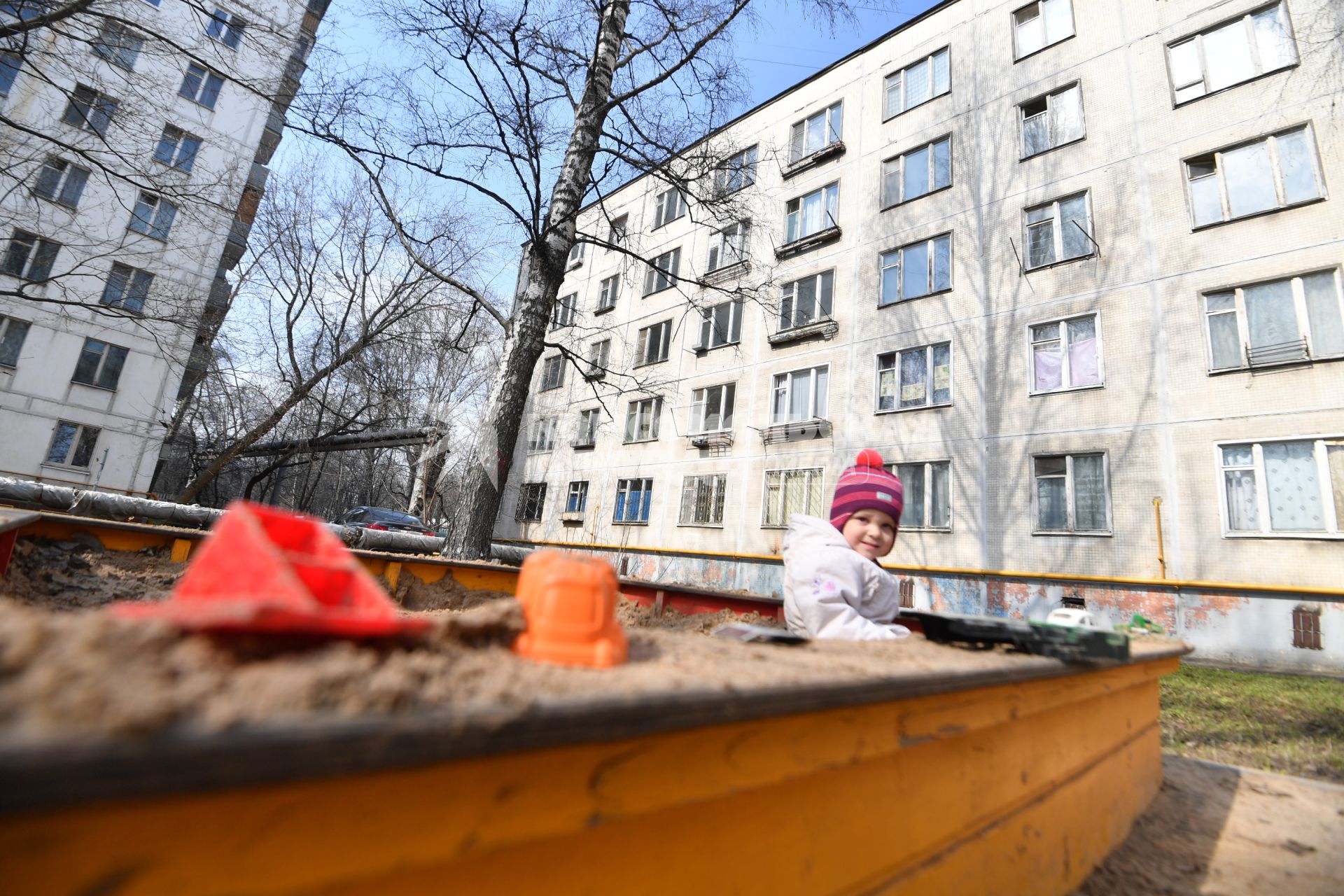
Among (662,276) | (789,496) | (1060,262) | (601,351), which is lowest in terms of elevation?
(789,496)

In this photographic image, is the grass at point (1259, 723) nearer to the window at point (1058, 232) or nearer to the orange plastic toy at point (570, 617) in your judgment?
the orange plastic toy at point (570, 617)

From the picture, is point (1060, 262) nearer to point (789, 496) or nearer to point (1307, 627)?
point (1307, 627)

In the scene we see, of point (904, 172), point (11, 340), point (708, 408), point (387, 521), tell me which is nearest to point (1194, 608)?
point (904, 172)

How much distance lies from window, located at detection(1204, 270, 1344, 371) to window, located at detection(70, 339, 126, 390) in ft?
100

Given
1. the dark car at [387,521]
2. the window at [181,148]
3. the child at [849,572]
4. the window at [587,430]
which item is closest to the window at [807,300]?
the window at [587,430]

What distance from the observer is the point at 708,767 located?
0.96 metres

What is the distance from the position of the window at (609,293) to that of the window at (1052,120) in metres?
14.5

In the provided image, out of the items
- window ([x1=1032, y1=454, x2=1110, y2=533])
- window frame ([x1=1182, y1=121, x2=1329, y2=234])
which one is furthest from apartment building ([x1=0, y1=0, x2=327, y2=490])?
window frame ([x1=1182, y1=121, x2=1329, y2=234])

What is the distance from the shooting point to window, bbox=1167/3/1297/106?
10.8 meters

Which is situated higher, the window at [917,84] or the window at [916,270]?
the window at [917,84]

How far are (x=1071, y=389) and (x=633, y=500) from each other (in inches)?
500

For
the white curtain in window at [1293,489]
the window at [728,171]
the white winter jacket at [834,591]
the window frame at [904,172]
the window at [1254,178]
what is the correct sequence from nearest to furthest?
1. the white winter jacket at [834,591]
2. the window at [728,171]
3. the white curtain in window at [1293,489]
4. the window at [1254,178]
5. the window frame at [904,172]

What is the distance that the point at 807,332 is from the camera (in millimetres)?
16219

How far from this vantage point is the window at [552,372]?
81.6 feet
